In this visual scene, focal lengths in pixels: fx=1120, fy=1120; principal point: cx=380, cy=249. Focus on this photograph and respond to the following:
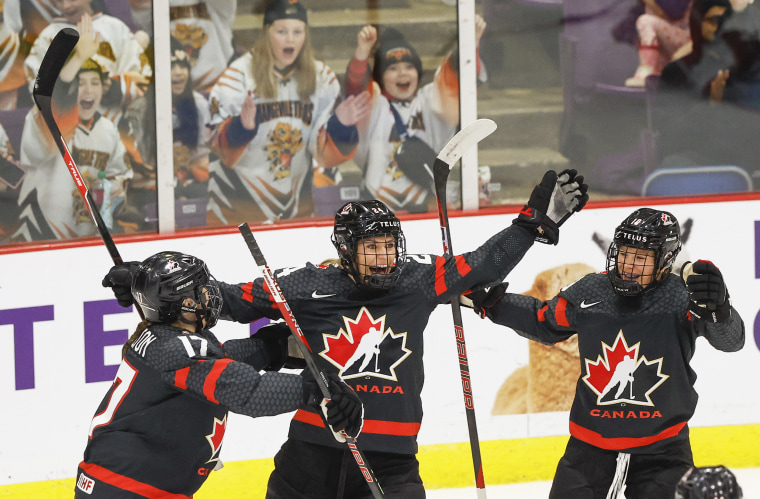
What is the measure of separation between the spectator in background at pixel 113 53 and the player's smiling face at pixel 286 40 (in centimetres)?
57

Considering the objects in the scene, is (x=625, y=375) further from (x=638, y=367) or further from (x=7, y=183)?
(x=7, y=183)

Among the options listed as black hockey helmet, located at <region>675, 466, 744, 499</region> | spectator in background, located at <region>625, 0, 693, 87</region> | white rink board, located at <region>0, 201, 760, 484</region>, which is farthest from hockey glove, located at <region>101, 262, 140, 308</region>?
spectator in background, located at <region>625, 0, 693, 87</region>

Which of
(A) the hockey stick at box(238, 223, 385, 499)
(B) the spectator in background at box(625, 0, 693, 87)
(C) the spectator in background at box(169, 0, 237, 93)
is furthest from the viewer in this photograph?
(B) the spectator in background at box(625, 0, 693, 87)

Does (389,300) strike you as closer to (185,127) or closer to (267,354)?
(267,354)

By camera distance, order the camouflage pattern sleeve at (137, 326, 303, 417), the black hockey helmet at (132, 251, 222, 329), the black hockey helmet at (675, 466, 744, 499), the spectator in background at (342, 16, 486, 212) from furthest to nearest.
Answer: the spectator in background at (342, 16, 486, 212), the black hockey helmet at (132, 251, 222, 329), the camouflage pattern sleeve at (137, 326, 303, 417), the black hockey helmet at (675, 466, 744, 499)

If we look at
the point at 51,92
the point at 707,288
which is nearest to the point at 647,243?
the point at 707,288

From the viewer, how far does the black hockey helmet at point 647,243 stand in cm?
318

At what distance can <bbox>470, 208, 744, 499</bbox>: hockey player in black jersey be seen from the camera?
320cm

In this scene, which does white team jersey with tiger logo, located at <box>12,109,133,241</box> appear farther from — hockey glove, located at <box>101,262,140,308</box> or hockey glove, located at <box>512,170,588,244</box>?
hockey glove, located at <box>512,170,588,244</box>

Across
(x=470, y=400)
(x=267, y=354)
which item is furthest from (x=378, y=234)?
(x=470, y=400)

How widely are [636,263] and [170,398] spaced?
136cm

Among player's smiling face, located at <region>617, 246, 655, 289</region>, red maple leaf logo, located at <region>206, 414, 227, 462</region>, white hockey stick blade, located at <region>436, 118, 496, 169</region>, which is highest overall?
white hockey stick blade, located at <region>436, 118, 496, 169</region>

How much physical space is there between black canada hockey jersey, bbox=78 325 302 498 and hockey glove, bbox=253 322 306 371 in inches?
12.2

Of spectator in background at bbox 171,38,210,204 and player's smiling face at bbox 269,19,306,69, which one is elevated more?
player's smiling face at bbox 269,19,306,69
